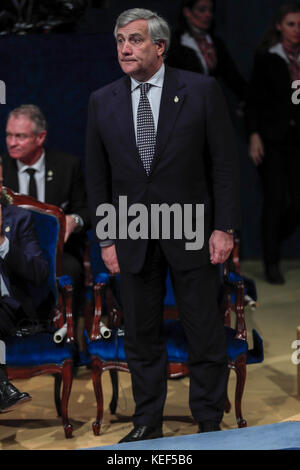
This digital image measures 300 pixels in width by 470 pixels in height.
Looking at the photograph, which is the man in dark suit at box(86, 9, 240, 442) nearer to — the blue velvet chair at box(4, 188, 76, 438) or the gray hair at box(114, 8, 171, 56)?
the gray hair at box(114, 8, 171, 56)

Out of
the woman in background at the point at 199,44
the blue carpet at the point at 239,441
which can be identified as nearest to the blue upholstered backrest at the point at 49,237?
the blue carpet at the point at 239,441

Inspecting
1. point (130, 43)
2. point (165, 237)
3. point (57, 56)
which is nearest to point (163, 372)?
point (165, 237)

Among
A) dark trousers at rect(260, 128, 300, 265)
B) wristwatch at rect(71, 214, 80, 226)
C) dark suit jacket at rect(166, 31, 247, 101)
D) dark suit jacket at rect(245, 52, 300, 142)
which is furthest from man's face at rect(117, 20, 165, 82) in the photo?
dark trousers at rect(260, 128, 300, 265)

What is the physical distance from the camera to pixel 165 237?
12.2 feet

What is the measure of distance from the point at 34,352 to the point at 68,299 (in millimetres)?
291

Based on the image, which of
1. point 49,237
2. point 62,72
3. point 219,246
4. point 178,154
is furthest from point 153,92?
point 62,72

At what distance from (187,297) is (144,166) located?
1.73 ft

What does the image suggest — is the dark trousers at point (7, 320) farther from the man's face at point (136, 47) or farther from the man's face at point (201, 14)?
the man's face at point (201, 14)

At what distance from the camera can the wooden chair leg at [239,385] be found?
158 inches

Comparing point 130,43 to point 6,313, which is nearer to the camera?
point 130,43

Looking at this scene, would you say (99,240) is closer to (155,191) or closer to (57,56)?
(155,191)

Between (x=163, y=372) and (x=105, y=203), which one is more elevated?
(x=105, y=203)

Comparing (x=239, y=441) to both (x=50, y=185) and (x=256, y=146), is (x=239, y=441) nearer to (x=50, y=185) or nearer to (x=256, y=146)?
(x=50, y=185)

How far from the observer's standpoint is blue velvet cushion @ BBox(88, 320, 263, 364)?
4000mm
